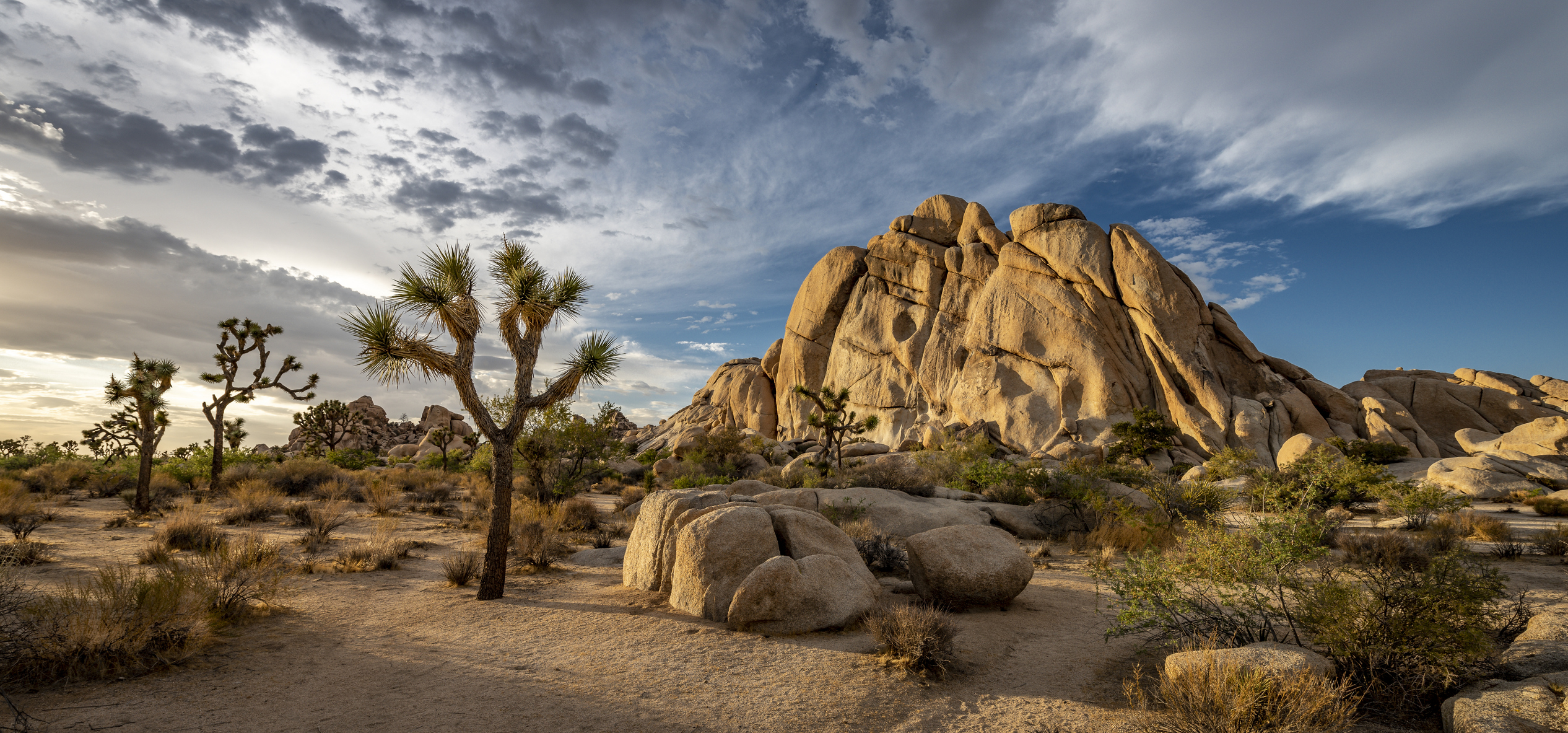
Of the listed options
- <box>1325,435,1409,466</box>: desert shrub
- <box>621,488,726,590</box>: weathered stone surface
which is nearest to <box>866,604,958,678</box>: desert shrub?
<box>621,488,726,590</box>: weathered stone surface

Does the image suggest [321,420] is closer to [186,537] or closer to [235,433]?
[235,433]

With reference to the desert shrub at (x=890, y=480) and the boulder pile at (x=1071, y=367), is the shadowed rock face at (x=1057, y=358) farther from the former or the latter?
the desert shrub at (x=890, y=480)

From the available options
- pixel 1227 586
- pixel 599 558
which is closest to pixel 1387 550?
pixel 1227 586

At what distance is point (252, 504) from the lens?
15992 millimetres

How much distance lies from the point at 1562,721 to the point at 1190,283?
128 feet

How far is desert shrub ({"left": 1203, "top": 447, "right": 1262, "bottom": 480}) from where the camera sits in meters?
22.6

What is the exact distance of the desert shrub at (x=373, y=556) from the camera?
10812 mm

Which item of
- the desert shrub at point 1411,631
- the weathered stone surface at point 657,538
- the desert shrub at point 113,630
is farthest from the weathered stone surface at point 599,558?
the desert shrub at point 1411,631

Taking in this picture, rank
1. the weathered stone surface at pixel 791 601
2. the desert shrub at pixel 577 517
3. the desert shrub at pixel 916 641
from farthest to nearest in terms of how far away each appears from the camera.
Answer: the desert shrub at pixel 577 517 < the weathered stone surface at pixel 791 601 < the desert shrub at pixel 916 641

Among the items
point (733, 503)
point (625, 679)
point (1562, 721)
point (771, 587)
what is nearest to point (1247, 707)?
point (1562, 721)

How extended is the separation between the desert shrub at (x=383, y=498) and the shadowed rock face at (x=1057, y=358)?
98.9 feet

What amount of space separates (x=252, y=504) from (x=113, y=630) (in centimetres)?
1267

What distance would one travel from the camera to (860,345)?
4869cm

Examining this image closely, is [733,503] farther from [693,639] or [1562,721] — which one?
[1562,721]
